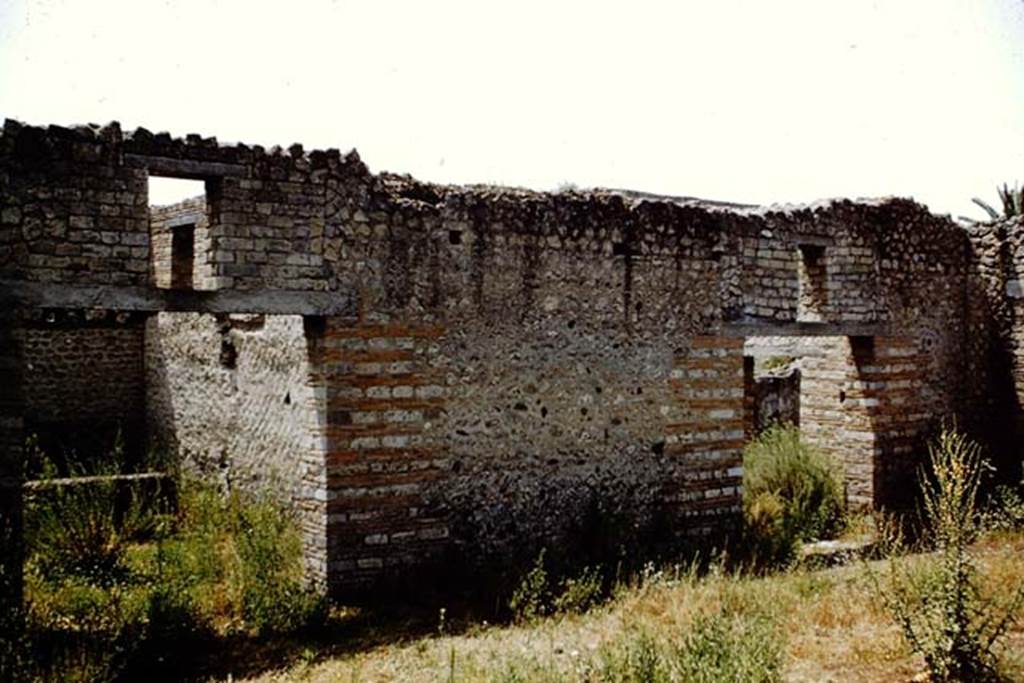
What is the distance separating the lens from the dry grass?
237 inches

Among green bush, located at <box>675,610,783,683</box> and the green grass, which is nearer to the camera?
green bush, located at <box>675,610,783,683</box>

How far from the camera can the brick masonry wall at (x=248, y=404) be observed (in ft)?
26.1

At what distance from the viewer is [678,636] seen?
6.52 meters

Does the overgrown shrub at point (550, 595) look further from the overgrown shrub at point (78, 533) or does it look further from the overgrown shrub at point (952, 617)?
the overgrown shrub at point (78, 533)

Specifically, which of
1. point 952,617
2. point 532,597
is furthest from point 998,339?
point 532,597

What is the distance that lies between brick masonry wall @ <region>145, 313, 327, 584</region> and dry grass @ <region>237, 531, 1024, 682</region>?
58.5 inches

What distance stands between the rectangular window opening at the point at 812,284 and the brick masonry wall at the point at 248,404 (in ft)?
19.1

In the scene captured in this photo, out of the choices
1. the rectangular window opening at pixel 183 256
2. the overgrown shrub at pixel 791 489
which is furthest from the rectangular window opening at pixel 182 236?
the overgrown shrub at pixel 791 489

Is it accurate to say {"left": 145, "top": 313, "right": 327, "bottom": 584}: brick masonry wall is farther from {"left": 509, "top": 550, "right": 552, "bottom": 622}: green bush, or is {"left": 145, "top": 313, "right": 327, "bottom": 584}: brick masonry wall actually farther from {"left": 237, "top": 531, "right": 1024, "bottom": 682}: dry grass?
{"left": 509, "top": 550, "right": 552, "bottom": 622}: green bush

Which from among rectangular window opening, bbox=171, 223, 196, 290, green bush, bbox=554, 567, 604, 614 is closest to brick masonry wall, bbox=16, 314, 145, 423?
rectangular window opening, bbox=171, 223, 196, 290

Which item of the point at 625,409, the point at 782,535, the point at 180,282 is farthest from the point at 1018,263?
the point at 180,282

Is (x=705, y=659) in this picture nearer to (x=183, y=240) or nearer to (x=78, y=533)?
(x=78, y=533)

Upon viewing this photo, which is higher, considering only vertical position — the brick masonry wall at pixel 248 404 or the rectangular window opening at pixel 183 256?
the rectangular window opening at pixel 183 256

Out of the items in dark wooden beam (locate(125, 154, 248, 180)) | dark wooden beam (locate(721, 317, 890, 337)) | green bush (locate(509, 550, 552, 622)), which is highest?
dark wooden beam (locate(125, 154, 248, 180))
